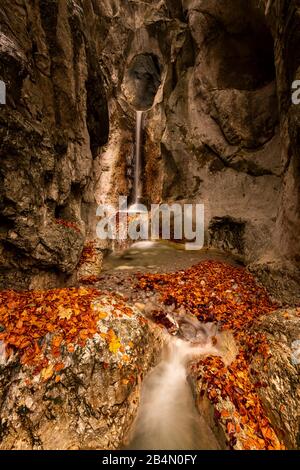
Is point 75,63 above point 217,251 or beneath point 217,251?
above

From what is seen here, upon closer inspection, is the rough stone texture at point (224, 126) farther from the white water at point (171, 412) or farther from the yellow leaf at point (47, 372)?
the yellow leaf at point (47, 372)

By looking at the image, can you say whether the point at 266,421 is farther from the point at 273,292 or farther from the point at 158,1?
the point at 158,1

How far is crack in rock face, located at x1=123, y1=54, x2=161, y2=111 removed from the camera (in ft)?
66.7

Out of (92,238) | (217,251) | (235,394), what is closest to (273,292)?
(235,394)

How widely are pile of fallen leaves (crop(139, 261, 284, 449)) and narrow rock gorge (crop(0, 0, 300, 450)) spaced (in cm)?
3

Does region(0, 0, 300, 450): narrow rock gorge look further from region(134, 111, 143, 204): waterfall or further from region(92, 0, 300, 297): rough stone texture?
region(134, 111, 143, 204): waterfall

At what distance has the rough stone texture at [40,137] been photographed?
4.53 metres

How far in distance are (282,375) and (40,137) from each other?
662cm

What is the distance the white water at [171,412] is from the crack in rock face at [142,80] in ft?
69.7

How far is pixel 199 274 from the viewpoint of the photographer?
721 cm

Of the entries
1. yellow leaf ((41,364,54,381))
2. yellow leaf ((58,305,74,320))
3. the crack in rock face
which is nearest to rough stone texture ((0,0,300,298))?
the crack in rock face

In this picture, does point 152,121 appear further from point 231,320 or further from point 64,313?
point 64,313

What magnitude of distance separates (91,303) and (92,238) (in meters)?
5.65

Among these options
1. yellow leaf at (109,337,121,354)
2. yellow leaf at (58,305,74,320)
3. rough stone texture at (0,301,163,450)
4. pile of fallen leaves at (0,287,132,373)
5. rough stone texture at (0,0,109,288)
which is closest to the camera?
rough stone texture at (0,301,163,450)
